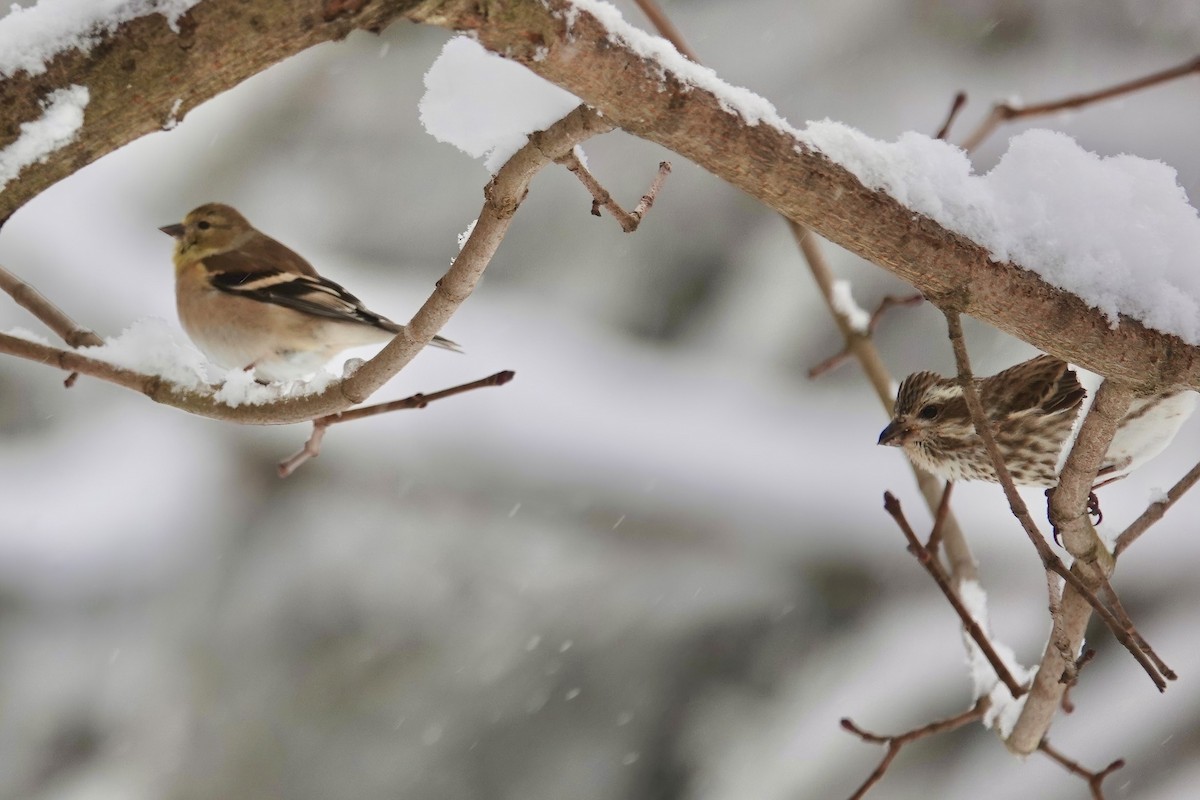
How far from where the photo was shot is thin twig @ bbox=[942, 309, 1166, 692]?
1.53 meters

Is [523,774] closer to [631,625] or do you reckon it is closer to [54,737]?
[631,625]

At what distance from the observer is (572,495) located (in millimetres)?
4996

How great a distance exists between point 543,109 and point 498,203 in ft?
0.52

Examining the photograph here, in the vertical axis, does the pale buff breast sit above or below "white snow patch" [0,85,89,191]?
above

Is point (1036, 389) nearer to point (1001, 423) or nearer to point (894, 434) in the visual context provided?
point (1001, 423)

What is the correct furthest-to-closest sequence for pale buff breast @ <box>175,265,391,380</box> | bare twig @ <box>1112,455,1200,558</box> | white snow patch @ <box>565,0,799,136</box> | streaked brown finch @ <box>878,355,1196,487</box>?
pale buff breast @ <box>175,265,391,380</box> → streaked brown finch @ <box>878,355,1196,487</box> → bare twig @ <box>1112,455,1200,558</box> → white snow patch @ <box>565,0,799,136</box>

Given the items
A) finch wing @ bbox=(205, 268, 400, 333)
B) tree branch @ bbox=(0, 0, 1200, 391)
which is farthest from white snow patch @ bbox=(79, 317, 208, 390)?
finch wing @ bbox=(205, 268, 400, 333)

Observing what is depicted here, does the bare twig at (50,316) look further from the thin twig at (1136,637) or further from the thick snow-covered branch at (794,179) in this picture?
the thin twig at (1136,637)

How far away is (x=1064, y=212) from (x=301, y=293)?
2757 millimetres

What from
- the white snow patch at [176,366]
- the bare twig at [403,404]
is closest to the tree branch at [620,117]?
the bare twig at [403,404]

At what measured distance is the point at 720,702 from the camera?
508cm

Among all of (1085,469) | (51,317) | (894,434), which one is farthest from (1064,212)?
(51,317)

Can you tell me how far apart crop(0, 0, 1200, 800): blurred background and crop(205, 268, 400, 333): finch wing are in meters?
1.01

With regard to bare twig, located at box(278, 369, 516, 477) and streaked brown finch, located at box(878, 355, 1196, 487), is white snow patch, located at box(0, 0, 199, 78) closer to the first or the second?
bare twig, located at box(278, 369, 516, 477)
